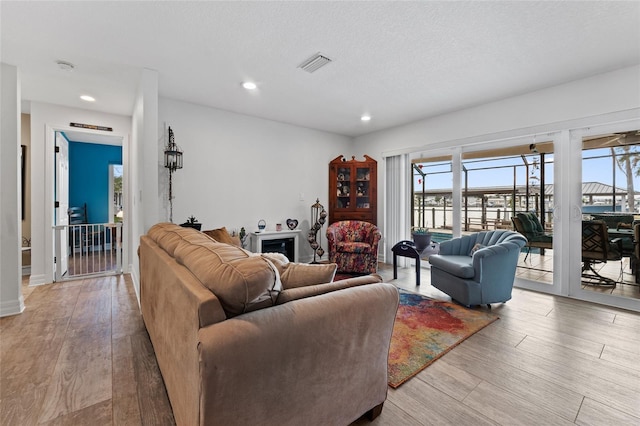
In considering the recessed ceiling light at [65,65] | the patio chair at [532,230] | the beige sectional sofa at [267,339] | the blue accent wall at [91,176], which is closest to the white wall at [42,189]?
the recessed ceiling light at [65,65]

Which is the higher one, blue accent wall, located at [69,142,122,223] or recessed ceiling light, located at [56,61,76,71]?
recessed ceiling light, located at [56,61,76,71]

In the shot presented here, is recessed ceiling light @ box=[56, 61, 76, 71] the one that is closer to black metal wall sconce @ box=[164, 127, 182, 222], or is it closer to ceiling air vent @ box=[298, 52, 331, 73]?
black metal wall sconce @ box=[164, 127, 182, 222]

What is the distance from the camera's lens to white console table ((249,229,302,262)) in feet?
14.3

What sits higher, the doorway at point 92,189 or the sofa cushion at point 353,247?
the doorway at point 92,189

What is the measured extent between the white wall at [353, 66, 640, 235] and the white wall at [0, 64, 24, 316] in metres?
5.08

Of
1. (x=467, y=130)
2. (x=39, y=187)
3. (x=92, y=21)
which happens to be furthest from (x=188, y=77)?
(x=467, y=130)

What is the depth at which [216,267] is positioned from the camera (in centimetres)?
109

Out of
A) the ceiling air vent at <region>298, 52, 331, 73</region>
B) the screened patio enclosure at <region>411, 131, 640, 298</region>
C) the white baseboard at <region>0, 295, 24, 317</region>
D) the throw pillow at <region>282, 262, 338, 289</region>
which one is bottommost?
the white baseboard at <region>0, 295, 24, 317</region>

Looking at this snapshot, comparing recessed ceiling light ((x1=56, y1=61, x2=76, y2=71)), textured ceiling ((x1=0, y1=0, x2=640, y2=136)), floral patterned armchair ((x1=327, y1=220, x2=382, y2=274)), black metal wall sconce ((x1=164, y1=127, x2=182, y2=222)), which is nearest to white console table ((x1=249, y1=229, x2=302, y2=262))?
floral patterned armchair ((x1=327, y1=220, x2=382, y2=274))

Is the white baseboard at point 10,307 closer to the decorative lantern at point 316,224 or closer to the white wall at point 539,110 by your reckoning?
the decorative lantern at point 316,224

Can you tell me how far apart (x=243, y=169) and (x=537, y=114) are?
4127mm

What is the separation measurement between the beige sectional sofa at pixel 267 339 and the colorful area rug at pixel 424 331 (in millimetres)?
558

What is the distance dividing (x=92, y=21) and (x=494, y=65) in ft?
11.9

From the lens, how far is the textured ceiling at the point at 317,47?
80.1 inches
